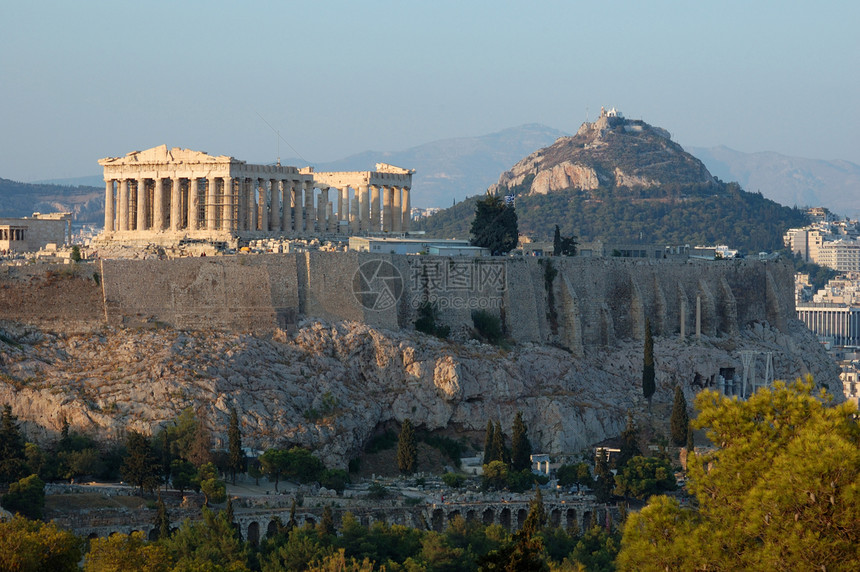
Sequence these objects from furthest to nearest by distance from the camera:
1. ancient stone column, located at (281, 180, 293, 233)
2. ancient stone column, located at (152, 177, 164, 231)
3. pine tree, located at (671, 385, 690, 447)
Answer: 1. ancient stone column, located at (281, 180, 293, 233)
2. ancient stone column, located at (152, 177, 164, 231)
3. pine tree, located at (671, 385, 690, 447)

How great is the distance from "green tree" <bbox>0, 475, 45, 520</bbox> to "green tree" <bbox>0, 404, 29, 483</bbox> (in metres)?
1.79

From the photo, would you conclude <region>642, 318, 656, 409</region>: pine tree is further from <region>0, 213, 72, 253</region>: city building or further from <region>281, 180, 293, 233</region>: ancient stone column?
<region>0, 213, 72, 253</region>: city building

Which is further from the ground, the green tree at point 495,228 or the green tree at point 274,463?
the green tree at point 495,228

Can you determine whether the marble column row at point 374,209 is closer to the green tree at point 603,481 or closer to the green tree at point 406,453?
the green tree at point 406,453

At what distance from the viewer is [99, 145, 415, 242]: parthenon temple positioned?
7931 cm

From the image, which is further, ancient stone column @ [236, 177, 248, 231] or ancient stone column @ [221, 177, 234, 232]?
ancient stone column @ [236, 177, 248, 231]

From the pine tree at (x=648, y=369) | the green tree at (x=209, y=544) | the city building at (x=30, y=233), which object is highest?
the city building at (x=30, y=233)

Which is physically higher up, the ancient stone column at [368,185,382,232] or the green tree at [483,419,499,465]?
the ancient stone column at [368,185,382,232]

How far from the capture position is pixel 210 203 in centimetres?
7931

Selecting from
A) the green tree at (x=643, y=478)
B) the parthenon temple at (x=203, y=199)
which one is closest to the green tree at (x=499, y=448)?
the green tree at (x=643, y=478)

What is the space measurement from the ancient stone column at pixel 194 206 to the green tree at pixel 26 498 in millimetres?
26055

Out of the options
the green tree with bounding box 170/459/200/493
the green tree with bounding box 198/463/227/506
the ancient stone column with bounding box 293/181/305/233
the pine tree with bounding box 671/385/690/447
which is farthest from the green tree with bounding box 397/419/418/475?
the ancient stone column with bounding box 293/181/305/233

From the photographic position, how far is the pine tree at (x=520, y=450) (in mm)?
68000

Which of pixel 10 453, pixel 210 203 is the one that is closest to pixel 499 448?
pixel 10 453
